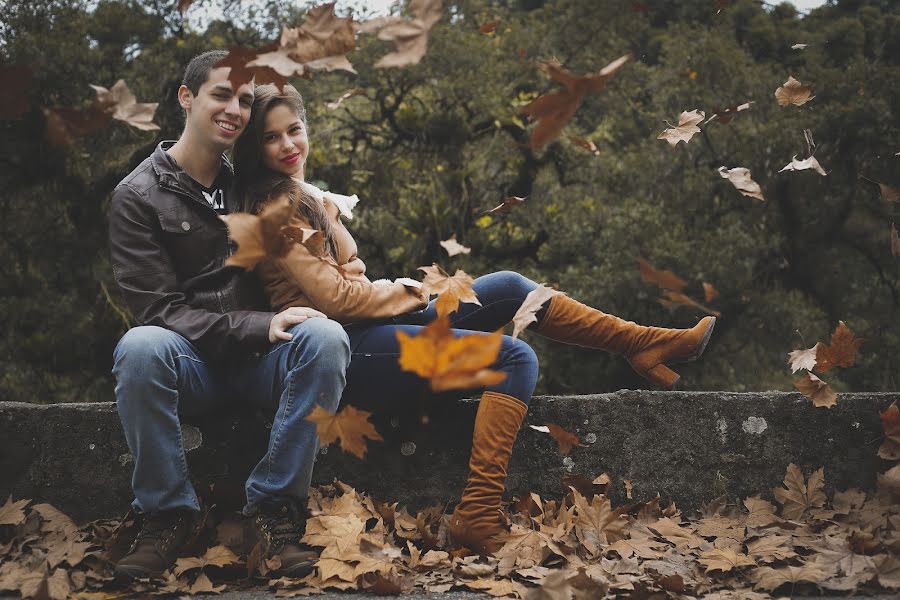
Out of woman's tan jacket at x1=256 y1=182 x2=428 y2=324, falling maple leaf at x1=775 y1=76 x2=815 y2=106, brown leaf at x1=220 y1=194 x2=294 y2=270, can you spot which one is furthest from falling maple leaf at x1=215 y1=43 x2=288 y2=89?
falling maple leaf at x1=775 y1=76 x2=815 y2=106

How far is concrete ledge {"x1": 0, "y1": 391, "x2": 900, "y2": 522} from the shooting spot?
2518mm

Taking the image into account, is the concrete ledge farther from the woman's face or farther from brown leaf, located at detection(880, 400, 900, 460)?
the woman's face

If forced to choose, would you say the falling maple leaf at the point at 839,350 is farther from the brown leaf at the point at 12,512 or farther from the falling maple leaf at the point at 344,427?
the brown leaf at the point at 12,512

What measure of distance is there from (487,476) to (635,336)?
0.74m

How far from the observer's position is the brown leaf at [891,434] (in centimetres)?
257

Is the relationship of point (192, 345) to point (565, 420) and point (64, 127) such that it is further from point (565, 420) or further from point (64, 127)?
point (565, 420)

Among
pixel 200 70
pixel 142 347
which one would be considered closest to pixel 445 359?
pixel 142 347


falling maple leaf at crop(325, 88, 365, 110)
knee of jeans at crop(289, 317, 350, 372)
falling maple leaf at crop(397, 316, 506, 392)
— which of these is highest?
falling maple leaf at crop(325, 88, 365, 110)

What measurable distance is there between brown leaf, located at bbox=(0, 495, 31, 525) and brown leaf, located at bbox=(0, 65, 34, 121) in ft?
4.36

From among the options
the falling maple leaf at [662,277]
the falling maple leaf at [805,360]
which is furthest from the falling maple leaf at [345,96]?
the falling maple leaf at [805,360]

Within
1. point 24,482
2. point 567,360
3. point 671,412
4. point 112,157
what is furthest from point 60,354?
point 671,412

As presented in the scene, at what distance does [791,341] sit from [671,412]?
5191 millimetres

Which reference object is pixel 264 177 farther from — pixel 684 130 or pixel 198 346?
pixel 684 130

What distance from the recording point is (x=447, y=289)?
253 centimetres
